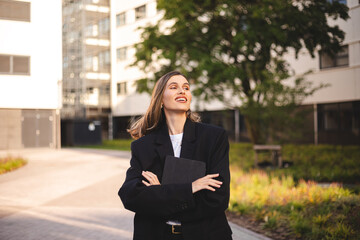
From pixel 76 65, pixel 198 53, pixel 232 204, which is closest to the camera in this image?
pixel 232 204

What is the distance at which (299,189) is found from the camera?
7555mm

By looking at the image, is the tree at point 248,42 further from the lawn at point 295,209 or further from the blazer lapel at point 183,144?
the blazer lapel at point 183,144

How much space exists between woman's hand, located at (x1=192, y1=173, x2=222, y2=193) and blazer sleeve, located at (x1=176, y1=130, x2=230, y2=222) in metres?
0.06

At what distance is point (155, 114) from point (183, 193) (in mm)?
662

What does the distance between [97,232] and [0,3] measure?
3.58 meters

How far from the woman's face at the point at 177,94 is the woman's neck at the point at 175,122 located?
0.06 m

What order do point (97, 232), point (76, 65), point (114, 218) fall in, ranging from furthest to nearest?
point (76, 65)
point (114, 218)
point (97, 232)

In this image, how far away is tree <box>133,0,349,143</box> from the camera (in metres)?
13.3

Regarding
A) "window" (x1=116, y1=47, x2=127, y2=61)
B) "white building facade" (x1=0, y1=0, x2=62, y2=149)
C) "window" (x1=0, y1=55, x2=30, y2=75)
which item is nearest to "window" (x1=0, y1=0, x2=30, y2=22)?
"white building facade" (x1=0, y1=0, x2=62, y2=149)

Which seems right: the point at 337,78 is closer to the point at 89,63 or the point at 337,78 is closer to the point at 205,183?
the point at 89,63

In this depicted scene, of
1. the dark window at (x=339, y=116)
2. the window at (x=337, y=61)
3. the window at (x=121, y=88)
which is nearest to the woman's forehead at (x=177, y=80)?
the window at (x=337, y=61)

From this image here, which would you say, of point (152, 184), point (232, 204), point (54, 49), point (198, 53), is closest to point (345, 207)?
point (232, 204)

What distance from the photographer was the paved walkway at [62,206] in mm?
5746

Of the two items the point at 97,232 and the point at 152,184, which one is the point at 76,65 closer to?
the point at 97,232
